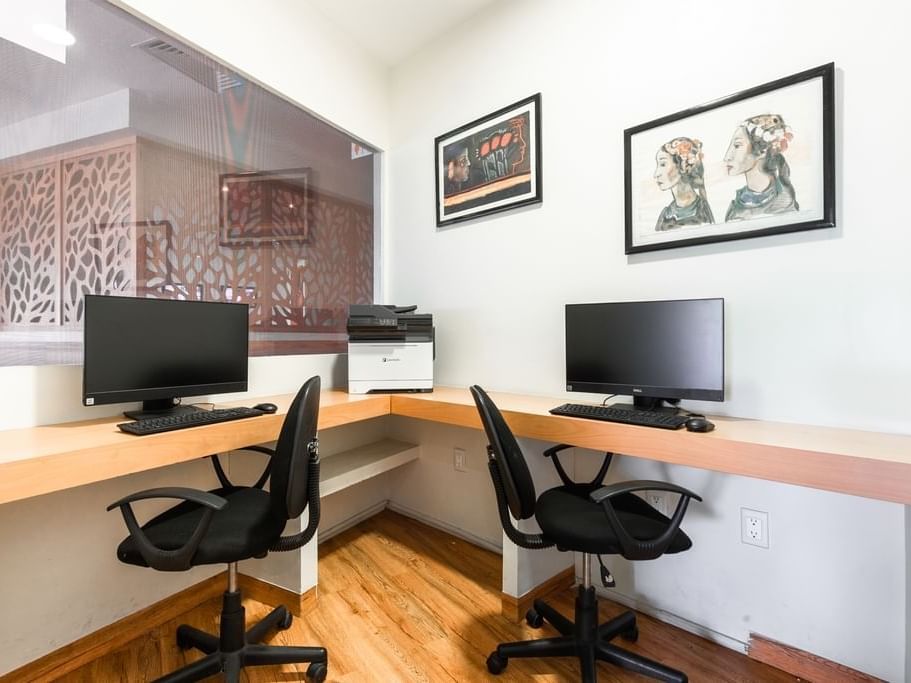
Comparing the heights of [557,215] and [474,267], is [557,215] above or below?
above

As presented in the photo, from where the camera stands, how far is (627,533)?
1.24 metres

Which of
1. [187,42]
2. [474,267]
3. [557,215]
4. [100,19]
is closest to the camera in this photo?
[100,19]

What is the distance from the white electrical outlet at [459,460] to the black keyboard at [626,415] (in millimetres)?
888

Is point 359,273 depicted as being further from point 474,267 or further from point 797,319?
point 797,319

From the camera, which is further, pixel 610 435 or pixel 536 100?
pixel 536 100

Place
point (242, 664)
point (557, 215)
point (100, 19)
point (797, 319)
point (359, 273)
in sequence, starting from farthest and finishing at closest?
point (359, 273)
point (557, 215)
point (100, 19)
point (797, 319)
point (242, 664)

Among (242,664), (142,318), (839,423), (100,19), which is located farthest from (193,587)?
(839,423)

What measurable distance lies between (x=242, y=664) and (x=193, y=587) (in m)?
0.68

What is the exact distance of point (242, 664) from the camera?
1.35 m

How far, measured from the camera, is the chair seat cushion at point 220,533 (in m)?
1.19

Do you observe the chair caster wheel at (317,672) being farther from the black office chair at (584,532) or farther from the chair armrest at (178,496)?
the chair armrest at (178,496)

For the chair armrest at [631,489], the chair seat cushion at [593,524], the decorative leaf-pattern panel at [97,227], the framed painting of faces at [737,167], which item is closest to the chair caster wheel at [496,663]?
the chair seat cushion at [593,524]

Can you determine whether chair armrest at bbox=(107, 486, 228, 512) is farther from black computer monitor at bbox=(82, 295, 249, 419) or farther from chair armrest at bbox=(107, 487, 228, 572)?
black computer monitor at bbox=(82, 295, 249, 419)

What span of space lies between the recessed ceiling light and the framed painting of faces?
2.18 metres
